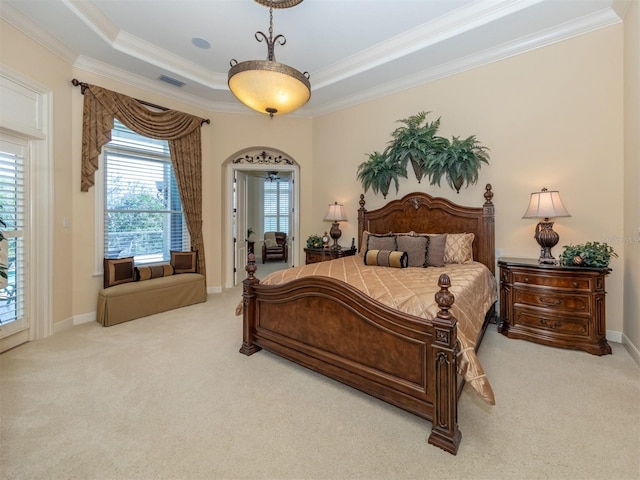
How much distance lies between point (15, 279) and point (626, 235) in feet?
20.0

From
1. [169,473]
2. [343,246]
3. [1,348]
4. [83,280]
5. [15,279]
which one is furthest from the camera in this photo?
[343,246]

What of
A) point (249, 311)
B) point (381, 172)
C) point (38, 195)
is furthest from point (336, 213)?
point (38, 195)

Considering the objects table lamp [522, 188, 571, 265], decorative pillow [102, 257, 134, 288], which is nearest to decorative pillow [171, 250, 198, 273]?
decorative pillow [102, 257, 134, 288]

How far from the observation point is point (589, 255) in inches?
111

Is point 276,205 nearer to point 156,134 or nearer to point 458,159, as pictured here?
point 156,134

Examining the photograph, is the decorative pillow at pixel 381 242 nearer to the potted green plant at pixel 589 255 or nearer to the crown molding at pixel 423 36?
the potted green plant at pixel 589 255

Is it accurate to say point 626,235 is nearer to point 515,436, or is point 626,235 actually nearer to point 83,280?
point 515,436

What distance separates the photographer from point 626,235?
2.90m

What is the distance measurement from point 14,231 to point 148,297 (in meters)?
1.51

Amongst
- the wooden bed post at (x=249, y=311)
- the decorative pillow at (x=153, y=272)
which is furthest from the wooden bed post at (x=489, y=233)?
the decorative pillow at (x=153, y=272)

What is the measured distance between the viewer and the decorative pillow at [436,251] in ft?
10.9

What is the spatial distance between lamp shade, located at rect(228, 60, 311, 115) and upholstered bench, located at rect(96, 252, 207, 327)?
283 centimetres

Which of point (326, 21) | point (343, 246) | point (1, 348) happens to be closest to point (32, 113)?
point (1, 348)

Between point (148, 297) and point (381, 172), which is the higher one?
point (381, 172)
